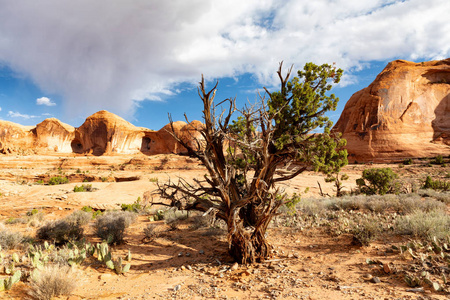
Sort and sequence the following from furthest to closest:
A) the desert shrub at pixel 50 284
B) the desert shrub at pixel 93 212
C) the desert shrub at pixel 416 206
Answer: the desert shrub at pixel 93 212
the desert shrub at pixel 416 206
the desert shrub at pixel 50 284

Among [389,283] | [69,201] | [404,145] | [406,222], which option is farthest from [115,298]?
[404,145]

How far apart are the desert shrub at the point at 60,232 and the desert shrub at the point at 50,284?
2866 mm

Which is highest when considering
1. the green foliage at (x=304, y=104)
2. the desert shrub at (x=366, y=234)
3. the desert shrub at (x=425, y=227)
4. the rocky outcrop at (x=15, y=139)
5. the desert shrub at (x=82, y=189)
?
the rocky outcrop at (x=15, y=139)

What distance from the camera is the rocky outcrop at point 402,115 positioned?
38.5 m

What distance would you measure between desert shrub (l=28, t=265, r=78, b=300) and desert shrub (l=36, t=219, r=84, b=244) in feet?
9.40

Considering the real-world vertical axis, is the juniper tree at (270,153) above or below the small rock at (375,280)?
above

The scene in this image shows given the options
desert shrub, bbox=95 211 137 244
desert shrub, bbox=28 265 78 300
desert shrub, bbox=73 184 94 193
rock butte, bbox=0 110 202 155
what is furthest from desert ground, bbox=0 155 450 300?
rock butte, bbox=0 110 202 155

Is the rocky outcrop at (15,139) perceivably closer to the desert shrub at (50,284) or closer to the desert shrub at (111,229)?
the desert shrub at (111,229)

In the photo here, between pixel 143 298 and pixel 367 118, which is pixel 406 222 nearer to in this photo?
pixel 143 298

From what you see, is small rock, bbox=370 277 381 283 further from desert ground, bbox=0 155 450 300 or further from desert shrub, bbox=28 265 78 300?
desert shrub, bbox=28 265 78 300

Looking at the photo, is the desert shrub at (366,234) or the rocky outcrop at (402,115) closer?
the desert shrub at (366,234)

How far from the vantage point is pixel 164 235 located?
761 centimetres

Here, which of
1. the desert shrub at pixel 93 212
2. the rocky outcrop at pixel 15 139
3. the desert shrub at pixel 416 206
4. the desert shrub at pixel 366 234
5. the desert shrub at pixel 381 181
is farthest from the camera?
the rocky outcrop at pixel 15 139

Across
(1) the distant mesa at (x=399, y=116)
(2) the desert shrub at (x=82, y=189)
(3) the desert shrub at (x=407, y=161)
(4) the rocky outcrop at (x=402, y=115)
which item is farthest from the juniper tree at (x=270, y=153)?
(4) the rocky outcrop at (x=402, y=115)
